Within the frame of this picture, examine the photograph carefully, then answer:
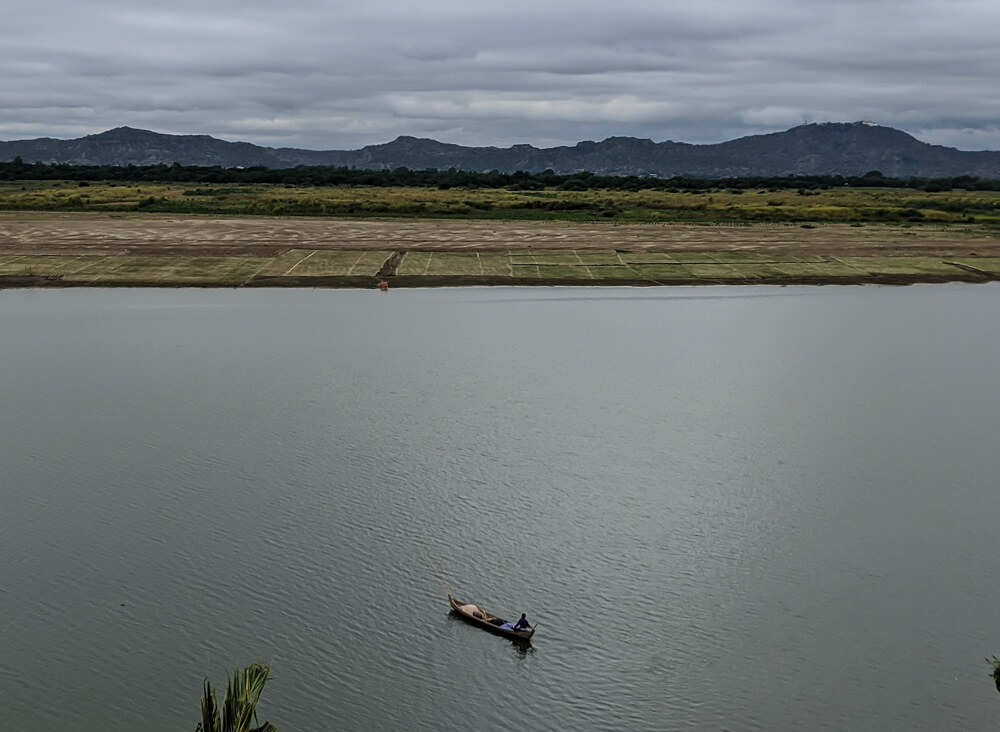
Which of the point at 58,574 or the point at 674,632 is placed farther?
the point at 58,574

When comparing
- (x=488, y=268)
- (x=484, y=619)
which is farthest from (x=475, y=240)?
(x=484, y=619)

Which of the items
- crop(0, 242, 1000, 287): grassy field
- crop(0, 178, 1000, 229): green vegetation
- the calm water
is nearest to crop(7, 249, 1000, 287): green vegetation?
crop(0, 242, 1000, 287): grassy field

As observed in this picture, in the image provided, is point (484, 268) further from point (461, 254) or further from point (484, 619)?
point (484, 619)

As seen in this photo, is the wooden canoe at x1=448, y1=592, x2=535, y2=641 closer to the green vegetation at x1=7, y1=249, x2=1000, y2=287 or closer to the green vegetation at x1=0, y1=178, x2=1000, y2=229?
the green vegetation at x1=7, y1=249, x2=1000, y2=287

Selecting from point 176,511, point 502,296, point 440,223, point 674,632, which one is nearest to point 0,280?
point 502,296

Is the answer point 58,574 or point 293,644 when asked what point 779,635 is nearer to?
point 293,644

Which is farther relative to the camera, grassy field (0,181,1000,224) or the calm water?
grassy field (0,181,1000,224)
